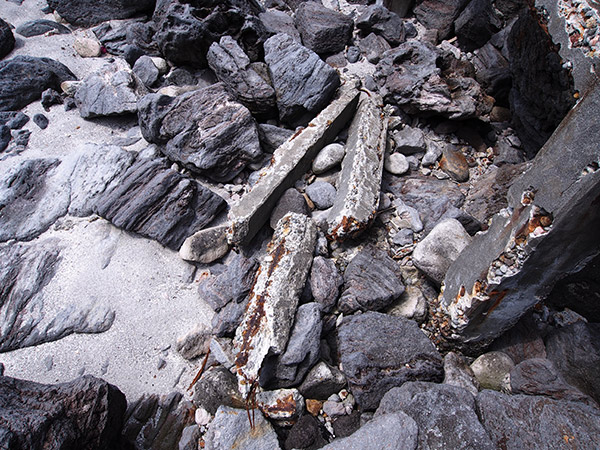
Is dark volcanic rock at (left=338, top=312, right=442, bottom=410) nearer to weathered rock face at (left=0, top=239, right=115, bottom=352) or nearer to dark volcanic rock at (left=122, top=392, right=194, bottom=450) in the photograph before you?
dark volcanic rock at (left=122, top=392, right=194, bottom=450)

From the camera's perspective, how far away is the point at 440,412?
7.53 feet

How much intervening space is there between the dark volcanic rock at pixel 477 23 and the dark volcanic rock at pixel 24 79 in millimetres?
5855

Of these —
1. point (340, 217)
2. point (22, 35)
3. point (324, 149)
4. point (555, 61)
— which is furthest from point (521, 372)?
point (22, 35)

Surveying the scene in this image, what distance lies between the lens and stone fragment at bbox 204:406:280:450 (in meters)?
2.58

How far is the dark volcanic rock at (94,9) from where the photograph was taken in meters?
5.98

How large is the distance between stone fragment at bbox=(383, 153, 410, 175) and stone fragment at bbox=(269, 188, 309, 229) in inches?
45.6

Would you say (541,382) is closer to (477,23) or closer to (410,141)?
(410,141)

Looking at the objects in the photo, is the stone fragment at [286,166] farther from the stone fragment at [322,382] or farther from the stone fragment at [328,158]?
the stone fragment at [322,382]

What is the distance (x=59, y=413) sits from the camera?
7.70 feet

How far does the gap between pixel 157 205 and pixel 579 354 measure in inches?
153

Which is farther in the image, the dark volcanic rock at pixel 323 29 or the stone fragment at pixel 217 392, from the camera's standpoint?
the dark volcanic rock at pixel 323 29

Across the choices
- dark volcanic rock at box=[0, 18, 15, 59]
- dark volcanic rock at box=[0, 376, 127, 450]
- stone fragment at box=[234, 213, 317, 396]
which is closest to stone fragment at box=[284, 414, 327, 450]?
stone fragment at box=[234, 213, 317, 396]

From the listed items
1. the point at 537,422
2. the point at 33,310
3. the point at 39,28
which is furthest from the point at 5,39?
the point at 537,422

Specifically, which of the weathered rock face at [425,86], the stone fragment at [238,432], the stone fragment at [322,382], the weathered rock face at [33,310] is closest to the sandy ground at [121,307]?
the weathered rock face at [33,310]
